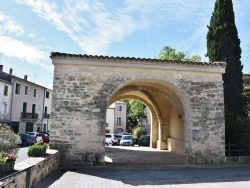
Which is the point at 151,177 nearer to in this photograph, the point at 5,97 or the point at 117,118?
the point at 5,97

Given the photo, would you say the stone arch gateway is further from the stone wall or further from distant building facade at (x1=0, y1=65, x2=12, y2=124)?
distant building facade at (x1=0, y1=65, x2=12, y2=124)

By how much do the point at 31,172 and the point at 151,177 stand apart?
3679 mm

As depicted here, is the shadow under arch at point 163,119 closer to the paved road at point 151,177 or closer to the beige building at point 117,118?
the paved road at point 151,177

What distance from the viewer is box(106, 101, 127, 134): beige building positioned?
45250 millimetres

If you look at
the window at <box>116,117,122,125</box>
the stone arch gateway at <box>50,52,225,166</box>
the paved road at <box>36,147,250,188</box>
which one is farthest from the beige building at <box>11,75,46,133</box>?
the paved road at <box>36,147,250,188</box>

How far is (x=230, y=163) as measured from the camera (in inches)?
418

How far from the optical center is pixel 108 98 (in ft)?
32.9

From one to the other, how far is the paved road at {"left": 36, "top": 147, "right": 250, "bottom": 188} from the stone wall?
209 mm

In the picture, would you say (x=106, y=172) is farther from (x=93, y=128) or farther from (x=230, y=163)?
(x=230, y=163)

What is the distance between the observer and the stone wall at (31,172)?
491cm

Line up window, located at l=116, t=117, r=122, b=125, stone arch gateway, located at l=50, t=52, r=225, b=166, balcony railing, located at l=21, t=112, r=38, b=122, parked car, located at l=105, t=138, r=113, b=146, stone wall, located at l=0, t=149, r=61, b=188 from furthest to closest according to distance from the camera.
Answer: window, located at l=116, t=117, r=122, b=125
balcony railing, located at l=21, t=112, r=38, b=122
parked car, located at l=105, t=138, r=113, b=146
stone arch gateway, located at l=50, t=52, r=225, b=166
stone wall, located at l=0, t=149, r=61, b=188

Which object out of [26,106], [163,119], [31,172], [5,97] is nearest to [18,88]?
[5,97]

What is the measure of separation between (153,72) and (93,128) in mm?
3476

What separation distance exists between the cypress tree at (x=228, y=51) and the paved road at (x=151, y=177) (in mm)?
3800
